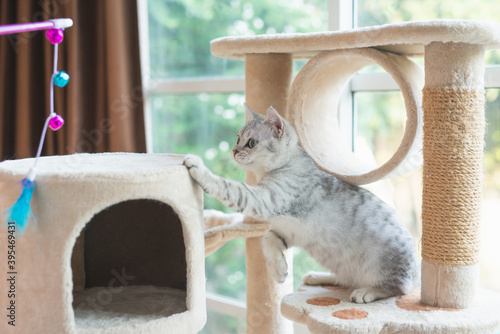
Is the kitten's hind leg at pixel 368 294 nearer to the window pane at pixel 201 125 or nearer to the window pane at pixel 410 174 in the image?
the window pane at pixel 410 174

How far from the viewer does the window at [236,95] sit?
5.85 ft

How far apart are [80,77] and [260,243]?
1271 mm

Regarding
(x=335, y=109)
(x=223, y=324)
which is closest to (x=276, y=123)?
(x=335, y=109)

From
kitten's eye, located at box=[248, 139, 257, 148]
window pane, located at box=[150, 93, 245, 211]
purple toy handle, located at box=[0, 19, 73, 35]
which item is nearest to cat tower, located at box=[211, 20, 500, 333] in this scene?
kitten's eye, located at box=[248, 139, 257, 148]

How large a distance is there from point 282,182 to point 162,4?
5.16ft

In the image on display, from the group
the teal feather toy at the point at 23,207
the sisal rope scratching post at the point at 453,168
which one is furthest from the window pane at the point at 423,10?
the teal feather toy at the point at 23,207

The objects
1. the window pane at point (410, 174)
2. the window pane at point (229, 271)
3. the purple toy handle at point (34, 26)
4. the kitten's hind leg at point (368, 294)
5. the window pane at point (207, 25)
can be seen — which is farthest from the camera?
the window pane at point (229, 271)

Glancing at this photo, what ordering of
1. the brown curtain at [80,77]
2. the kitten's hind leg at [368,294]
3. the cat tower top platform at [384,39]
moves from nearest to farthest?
the cat tower top platform at [384,39]
the kitten's hind leg at [368,294]
the brown curtain at [80,77]

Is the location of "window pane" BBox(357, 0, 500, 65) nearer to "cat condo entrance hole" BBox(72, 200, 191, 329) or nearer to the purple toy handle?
"cat condo entrance hole" BBox(72, 200, 191, 329)

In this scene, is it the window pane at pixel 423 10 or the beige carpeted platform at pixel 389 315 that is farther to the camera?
the window pane at pixel 423 10

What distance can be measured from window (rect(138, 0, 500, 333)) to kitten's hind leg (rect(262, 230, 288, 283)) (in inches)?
12.7

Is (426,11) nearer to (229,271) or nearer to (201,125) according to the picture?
(201,125)

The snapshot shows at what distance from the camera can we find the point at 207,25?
2488mm

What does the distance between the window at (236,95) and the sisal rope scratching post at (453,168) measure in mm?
470
